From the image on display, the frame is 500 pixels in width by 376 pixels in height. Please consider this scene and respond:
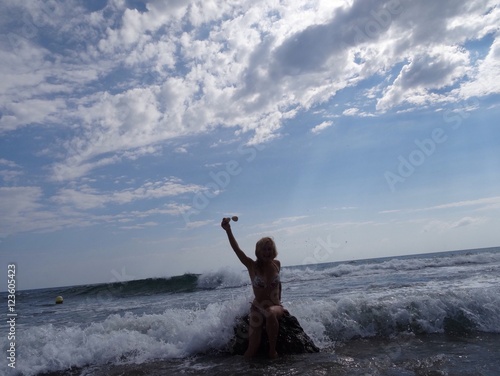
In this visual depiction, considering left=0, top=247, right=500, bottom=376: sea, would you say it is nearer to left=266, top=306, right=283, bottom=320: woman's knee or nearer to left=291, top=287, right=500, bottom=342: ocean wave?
left=291, top=287, right=500, bottom=342: ocean wave

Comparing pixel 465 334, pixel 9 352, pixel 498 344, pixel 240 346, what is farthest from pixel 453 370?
pixel 9 352

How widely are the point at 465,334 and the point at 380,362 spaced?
271 cm

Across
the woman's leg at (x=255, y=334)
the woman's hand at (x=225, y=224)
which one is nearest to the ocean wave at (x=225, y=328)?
the woman's leg at (x=255, y=334)

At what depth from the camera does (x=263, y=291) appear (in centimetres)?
620

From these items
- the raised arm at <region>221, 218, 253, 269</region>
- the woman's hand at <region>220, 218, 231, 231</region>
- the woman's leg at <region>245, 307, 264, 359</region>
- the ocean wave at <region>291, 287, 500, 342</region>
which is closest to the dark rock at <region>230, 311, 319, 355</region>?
the woman's leg at <region>245, 307, 264, 359</region>

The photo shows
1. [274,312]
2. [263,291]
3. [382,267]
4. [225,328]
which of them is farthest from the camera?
[382,267]

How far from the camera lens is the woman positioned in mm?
5941

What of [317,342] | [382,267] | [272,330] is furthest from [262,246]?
[382,267]

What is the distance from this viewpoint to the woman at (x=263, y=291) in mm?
5941

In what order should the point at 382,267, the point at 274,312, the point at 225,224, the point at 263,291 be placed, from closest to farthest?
the point at 225,224, the point at 274,312, the point at 263,291, the point at 382,267

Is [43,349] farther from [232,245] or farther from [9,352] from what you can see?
[232,245]

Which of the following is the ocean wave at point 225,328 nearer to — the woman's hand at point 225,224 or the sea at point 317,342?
the sea at point 317,342

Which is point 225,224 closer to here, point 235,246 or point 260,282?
point 235,246

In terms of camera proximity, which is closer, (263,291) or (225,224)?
(225,224)
